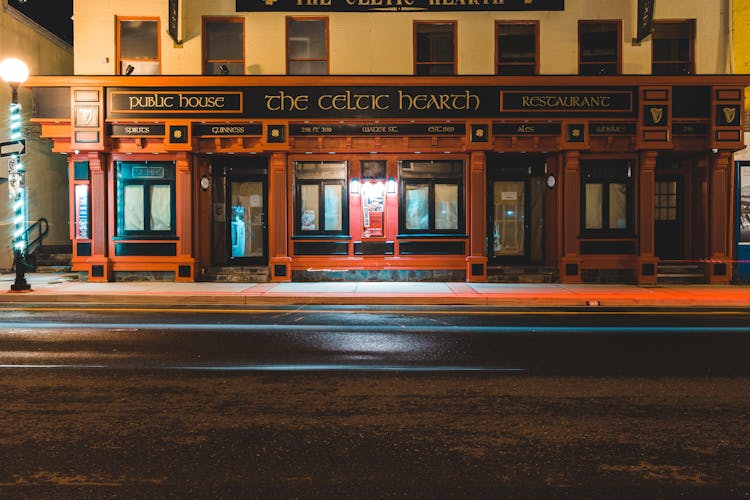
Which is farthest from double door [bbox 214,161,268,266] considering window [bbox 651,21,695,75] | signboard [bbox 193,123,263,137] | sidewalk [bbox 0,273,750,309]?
window [bbox 651,21,695,75]

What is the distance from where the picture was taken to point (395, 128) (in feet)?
57.2

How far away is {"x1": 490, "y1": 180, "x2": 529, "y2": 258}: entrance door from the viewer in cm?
1861

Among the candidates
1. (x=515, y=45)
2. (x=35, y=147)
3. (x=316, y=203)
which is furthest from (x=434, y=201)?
(x=35, y=147)

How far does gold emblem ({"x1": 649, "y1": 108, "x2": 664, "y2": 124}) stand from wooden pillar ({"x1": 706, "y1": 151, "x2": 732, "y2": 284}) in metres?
1.93

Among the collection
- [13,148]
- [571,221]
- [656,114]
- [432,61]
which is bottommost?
[571,221]

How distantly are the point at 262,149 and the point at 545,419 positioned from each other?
13677 mm

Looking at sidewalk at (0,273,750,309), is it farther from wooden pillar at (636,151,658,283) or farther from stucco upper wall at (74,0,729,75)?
stucco upper wall at (74,0,729,75)

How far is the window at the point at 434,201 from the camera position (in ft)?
59.5

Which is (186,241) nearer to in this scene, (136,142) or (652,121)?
(136,142)

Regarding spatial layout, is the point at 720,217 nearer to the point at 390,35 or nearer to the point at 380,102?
the point at 380,102

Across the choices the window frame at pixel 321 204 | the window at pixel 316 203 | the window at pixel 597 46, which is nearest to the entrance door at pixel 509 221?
the window at pixel 597 46

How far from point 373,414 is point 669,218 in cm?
1595

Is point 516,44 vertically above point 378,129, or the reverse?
point 516,44

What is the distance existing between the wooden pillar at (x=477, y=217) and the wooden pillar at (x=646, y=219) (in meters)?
4.33
